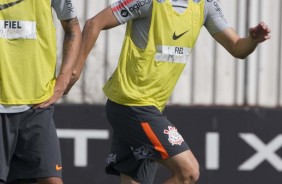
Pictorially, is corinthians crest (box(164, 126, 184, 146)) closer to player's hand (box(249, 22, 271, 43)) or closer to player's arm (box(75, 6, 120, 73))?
player's arm (box(75, 6, 120, 73))

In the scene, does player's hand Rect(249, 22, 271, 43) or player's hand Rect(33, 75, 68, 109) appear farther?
player's hand Rect(249, 22, 271, 43)

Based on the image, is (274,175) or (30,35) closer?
(30,35)

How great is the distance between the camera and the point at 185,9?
636 centimetres

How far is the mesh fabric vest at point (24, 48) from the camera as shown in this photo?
217 inches

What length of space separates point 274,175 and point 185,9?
7.99 feet

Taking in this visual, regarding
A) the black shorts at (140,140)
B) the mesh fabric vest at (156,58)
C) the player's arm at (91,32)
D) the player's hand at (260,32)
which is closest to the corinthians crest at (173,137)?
the black shorts at (140,140)

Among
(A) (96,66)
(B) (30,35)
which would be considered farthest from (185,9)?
(A) (96,66)

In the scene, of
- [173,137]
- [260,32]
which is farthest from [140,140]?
[260,32]

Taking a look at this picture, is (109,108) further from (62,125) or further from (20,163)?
(62,125)

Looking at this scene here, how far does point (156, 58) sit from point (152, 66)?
59mm

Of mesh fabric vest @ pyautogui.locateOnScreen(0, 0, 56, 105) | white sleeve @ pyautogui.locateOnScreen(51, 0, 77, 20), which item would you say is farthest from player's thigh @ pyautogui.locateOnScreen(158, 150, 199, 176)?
white sleeve @ pyautogui.locateOnScreen(51, 0, 77, 20)

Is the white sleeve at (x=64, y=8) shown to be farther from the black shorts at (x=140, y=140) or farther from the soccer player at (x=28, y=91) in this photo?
the black shorts at (x=140, y=140)

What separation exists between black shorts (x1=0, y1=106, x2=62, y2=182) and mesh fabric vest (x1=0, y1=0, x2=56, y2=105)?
11cm

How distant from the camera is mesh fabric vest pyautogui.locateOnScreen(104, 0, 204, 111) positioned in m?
6.31
